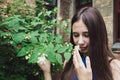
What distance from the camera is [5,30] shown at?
2.61m

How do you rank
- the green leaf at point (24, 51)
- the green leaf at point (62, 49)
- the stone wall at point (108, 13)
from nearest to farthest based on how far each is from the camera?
1. the green leaf at point (62, 49)
2. the green leaf at point (24, 51)
3. the stone wall at point (108, 13)

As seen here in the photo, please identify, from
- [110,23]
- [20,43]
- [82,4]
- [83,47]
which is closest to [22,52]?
[20,43]

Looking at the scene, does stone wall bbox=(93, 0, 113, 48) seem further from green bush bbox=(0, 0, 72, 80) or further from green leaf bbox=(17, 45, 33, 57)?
green leaf bbox=(17, 45, 33, 57)

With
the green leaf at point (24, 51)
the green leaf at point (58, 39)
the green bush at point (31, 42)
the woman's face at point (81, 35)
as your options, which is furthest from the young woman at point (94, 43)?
the green leaf at point (24, 51)

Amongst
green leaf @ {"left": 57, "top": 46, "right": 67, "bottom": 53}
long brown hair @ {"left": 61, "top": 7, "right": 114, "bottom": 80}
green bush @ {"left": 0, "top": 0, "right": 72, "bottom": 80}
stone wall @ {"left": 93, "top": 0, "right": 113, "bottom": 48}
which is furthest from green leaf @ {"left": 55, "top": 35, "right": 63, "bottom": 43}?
stone wall @ {"left": 93, "top": 0, "right": 113, "bottom": 48}

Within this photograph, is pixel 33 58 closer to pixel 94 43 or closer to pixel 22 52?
pixel 22 52

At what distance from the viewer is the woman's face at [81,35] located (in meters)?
2.10

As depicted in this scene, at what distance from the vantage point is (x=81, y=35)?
2113 mm

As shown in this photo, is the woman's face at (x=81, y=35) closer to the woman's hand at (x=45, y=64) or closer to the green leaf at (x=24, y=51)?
the woman's hand at (x=45, y=64)

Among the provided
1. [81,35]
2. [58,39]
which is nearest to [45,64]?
[58,39]

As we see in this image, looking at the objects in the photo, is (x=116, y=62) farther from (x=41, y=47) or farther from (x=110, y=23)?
(x=110, y=23)

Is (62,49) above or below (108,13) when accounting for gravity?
below

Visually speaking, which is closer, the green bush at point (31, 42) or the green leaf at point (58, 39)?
the green bush at point (31, 42)

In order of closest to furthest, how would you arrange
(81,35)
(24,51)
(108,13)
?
(81,35) < (24,51) < (108,13)
